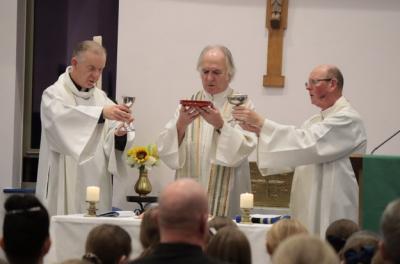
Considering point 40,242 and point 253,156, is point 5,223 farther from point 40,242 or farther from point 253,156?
point 253,156

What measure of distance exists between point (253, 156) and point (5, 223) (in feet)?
15.5

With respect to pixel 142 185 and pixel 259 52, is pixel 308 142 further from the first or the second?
pixel 259 52

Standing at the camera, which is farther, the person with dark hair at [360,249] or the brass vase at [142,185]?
the brass vase at [142,185]

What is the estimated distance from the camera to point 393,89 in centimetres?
770

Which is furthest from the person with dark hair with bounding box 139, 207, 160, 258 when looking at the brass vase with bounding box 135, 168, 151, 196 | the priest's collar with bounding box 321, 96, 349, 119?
the brass vase with bounding box 135, 168, 151, 196

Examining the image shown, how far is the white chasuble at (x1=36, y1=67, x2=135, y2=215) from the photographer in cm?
632

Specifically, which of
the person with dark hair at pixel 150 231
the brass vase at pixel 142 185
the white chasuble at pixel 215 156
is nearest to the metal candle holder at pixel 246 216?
the white chasuble at pixel 215 156

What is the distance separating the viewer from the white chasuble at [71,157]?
20.7 feet

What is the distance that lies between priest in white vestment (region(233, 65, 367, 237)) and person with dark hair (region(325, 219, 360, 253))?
5.16 feet

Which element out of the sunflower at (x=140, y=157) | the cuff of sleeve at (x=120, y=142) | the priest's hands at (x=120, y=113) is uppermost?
the priest's hands at (x=120, y=113)

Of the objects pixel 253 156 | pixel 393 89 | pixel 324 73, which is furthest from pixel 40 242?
pixel 393 89

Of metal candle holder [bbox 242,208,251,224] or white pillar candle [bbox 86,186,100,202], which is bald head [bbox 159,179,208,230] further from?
white pillar candle [bbox 86,186,100,202]

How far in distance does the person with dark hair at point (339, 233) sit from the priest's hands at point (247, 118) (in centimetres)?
154

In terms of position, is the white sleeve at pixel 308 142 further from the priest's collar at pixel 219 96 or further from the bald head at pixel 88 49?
the bald head at pixel 88 49
